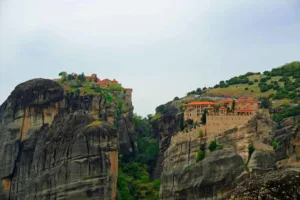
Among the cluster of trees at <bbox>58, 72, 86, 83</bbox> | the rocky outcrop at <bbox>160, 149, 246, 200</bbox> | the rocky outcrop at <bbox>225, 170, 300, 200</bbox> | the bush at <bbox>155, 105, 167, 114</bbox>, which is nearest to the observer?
the rocky outcrop at <bbox>225, 170, 300, 200</bbox>

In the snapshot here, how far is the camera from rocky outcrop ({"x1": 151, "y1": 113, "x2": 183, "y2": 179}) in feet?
356

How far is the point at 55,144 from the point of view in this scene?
286ft

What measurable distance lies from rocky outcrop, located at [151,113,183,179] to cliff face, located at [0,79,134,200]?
30.4ft

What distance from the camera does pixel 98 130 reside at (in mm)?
83250

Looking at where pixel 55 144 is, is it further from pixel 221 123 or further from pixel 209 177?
pixel 209 177

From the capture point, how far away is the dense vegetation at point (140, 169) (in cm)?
9835

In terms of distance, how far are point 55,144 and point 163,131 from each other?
103 feet

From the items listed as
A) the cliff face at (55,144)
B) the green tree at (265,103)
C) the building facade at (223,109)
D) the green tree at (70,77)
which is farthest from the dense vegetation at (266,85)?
the cliff face at (55,144)

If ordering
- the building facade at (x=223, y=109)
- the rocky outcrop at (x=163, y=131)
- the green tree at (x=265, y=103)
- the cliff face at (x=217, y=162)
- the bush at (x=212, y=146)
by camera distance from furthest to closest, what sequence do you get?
the rocky outcrop at (x=163, y=131) → the green tree at (x=265, y=103) → the building facade at (x=223, y=109) → the bush at (x=212, y=146) → the cliff face at (x=217, y=162)

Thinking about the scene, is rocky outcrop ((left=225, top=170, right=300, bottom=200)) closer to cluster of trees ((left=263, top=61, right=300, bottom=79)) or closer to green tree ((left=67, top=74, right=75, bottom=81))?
green tree ((left=67, top=74, right=75, bottom=81))

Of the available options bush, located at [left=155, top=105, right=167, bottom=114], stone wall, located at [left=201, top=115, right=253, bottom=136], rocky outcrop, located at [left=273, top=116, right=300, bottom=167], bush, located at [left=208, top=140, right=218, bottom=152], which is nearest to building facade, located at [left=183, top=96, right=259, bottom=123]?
stone wall, located at [left=201, top=115, right=253, bottom=136]

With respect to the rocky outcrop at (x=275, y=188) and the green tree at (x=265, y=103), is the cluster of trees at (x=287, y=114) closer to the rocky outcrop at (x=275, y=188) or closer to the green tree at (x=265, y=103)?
the green tree at (x=265, y=103)

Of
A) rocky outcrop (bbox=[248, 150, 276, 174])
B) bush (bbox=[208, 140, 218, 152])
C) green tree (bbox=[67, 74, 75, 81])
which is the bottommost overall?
rocky outcrop (bbox=[248, 150, 276, 174])

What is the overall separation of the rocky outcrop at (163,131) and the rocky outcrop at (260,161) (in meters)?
37.2
